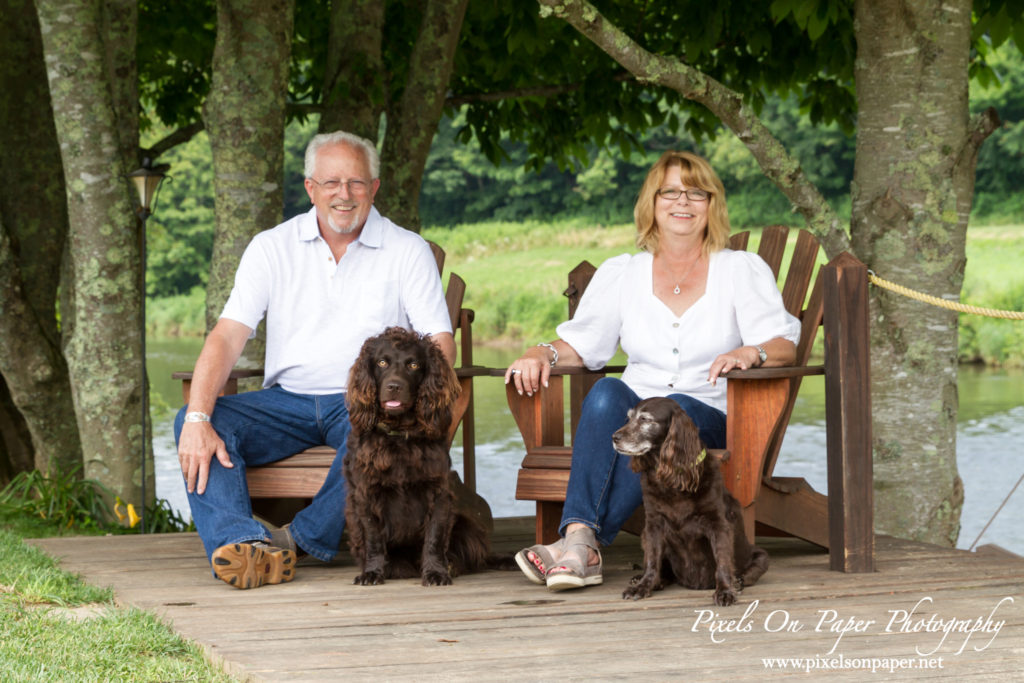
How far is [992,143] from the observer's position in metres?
29.0

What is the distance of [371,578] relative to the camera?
11.5ft

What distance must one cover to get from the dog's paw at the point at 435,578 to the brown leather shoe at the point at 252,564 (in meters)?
0.42

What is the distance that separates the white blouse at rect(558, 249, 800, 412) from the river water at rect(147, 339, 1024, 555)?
4748mm

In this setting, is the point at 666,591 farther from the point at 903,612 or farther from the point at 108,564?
the point at 108,564

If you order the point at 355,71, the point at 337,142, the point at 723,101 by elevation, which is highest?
the point at 355,71

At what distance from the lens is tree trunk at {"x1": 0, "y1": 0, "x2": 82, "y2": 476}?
20.9ft

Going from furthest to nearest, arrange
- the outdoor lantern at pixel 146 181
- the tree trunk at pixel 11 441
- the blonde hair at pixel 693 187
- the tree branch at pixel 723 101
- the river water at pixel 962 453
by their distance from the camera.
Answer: the river water at pixel 962 453 → the tree trunk at pixel 11 441 → the outdoor lantern at pixel 146 181 → the tree branch at pixel 723 101 → the blonde hair at pixel 693 187

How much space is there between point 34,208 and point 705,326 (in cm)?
462

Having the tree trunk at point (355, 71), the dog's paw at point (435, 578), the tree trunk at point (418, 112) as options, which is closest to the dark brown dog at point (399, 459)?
the dog's paw at point (435, 578)

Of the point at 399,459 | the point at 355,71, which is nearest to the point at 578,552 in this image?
the point at 399,459

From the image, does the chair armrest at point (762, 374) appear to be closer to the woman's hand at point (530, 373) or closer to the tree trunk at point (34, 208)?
the woman's hand at point (530, 373)

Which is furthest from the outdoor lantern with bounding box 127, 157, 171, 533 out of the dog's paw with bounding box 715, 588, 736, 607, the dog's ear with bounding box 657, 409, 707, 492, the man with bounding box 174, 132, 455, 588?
the dog's paw with bounding box 715, 588, 736, 607

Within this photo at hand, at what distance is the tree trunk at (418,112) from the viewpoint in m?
6.16

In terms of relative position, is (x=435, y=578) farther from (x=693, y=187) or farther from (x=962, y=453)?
(x=962, y=453)
